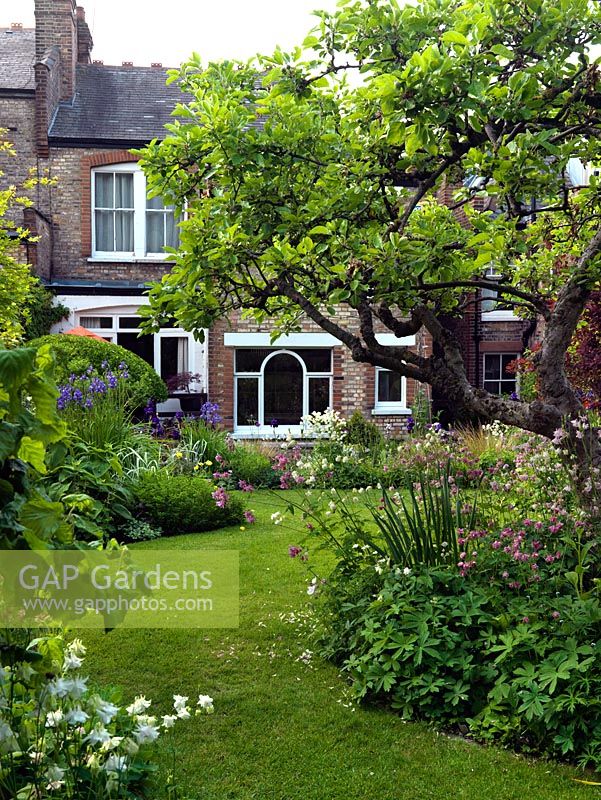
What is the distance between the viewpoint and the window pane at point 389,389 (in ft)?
59.5

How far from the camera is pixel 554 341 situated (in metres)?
4.42

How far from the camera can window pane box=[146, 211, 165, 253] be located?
59.4 ft

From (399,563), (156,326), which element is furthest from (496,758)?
(156,326)

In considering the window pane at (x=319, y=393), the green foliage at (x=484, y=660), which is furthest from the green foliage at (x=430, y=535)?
the window pane at (x=319, y=393)

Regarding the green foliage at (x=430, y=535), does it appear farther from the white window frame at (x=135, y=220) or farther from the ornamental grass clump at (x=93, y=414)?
the white window frame at (x=135, y=220)

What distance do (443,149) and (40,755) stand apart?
3974 millimetres

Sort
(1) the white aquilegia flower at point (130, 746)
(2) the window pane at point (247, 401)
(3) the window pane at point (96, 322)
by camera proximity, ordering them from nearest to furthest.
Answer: (1) the white aquilegia flower at point (130, 746) → (3) the window pane at point (96, 322) → (2) the window pane at point (247, 401)

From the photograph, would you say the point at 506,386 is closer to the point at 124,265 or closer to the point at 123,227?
the point at 124,265

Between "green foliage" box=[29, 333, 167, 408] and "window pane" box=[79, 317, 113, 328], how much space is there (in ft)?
11.5

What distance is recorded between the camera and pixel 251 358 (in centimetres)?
1770

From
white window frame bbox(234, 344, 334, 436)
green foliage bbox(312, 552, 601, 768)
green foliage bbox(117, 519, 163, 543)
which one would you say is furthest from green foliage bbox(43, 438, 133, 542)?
white window frame bbox(234, 344, 334, 436)

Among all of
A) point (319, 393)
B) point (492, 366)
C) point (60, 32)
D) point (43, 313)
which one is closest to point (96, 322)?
point (43, 313)

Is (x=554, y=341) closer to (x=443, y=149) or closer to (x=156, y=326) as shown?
(x=443, y=149)

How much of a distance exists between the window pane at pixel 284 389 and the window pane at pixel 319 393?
9.1 inches
